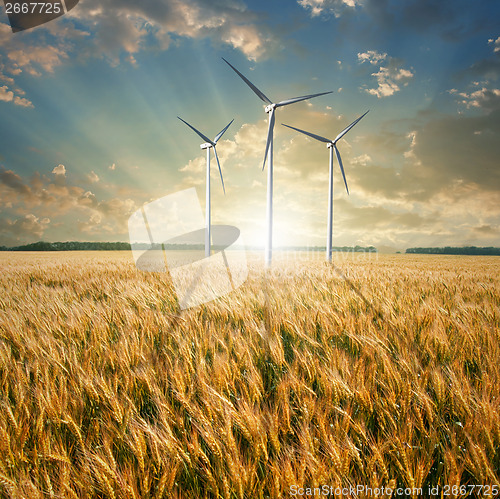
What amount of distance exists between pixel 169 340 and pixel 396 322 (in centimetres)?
272

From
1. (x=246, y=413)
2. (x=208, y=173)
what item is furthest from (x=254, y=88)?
(x=246, y=413)

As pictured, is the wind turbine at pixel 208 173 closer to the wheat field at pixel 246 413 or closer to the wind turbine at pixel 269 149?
the wind turbine at pixel 269 149

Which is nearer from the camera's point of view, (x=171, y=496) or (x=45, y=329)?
(x=171, y=496)

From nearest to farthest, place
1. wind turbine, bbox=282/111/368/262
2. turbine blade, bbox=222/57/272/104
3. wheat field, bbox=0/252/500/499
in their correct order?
wheat field, bbox=0/252/500/499 → turbine blade, bbox=222/57/272/104 → wind turbine, bbox=282/111/368/262

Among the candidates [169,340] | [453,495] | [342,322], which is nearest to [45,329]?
[169,340]

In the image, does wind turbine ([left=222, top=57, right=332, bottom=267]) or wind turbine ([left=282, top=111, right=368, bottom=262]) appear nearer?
wind turbine ([left=222, top=57, right=332, bottom=267])

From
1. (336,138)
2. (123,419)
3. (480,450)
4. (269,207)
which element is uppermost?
(336,138)

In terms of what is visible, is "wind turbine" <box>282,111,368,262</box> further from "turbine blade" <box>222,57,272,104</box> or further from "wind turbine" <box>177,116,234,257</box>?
"wind turbine" <box>177,116,234,257</box>

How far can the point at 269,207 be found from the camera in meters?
14.5

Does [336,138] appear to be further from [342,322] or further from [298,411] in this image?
[298,411]

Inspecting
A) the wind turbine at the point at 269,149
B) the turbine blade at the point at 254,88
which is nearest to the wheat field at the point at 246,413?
the wind turbine at the point at 269,149

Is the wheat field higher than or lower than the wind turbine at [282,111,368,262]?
lower

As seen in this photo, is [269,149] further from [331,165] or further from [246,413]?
[246,413]

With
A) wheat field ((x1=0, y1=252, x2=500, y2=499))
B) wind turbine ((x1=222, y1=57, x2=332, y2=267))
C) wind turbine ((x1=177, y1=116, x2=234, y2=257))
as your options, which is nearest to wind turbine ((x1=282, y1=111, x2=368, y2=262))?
wind turbine ((x1=222, y1=57, x2=332, y2=267))
